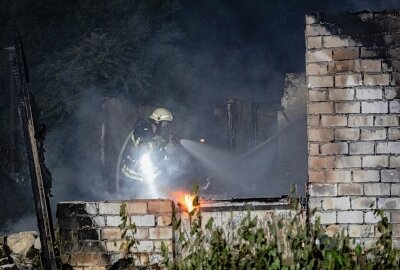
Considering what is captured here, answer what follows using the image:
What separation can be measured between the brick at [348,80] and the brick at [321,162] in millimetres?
541

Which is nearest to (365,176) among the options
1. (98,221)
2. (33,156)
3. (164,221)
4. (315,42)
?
(315,42)

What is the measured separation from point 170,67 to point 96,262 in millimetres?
11322

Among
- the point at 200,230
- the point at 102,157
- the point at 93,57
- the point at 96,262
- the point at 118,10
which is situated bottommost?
the point at 96,262

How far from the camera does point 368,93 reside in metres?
3.44

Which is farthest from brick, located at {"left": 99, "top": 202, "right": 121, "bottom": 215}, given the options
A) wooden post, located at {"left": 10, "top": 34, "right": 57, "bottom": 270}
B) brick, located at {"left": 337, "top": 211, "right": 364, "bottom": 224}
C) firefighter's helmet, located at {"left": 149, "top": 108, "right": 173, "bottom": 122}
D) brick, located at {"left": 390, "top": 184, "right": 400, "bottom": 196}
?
firefighter's helmet, located at {"left": 149, "top": 108, "right": 173, "bottom": 122}

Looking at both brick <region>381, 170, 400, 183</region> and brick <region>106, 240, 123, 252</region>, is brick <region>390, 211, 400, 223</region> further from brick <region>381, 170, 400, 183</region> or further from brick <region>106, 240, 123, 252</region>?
brick <region>106, 240, 123, 252</region>

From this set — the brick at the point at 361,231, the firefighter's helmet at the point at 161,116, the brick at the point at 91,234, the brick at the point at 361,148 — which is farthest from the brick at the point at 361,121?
the firefighter's helmet at the point at 161,116

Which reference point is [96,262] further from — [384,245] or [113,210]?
[384,245]

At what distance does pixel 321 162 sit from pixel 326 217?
0.40 meters

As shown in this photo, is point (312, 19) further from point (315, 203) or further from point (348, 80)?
point (315, 203)

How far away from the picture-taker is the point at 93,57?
12875mm

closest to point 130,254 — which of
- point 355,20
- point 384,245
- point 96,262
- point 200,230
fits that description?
point 96,262

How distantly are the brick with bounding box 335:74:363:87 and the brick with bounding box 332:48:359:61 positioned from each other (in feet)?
0.42

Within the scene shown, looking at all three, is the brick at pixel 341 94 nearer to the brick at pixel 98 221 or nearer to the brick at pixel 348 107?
the brick at pixel 348 107
